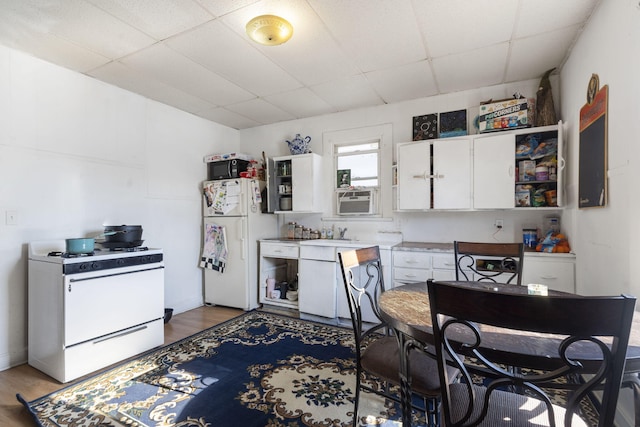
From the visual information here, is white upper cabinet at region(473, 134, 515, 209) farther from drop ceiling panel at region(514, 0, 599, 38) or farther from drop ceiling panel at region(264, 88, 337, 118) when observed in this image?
drop ceiling panel at region(264, 88, 337, 118)

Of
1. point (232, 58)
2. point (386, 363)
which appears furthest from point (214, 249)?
point (386, 363)

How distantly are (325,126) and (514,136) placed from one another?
2.25 m

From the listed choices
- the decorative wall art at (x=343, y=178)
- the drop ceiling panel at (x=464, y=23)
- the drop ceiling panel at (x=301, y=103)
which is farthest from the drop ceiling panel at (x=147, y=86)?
the drop ceiling panel at (x=464, y=23)

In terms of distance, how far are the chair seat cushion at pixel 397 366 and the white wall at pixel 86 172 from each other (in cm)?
222

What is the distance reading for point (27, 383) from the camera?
86.1 inches

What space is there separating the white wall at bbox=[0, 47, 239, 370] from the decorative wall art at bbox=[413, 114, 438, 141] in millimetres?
2861

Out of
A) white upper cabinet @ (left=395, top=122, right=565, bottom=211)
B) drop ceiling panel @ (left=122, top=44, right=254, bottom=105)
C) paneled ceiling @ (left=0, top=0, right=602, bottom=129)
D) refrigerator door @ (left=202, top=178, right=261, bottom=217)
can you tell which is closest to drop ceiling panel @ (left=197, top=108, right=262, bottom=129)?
drop ceiling panel @ (left=122, top=44, right=254, bottom=105)

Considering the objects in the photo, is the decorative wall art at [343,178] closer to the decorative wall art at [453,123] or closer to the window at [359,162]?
the window at [359,162]

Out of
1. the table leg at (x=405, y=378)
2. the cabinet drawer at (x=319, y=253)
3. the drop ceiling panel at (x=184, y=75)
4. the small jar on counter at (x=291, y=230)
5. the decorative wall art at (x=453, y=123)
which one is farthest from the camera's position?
the small jar on counter at (x=291, y=230)

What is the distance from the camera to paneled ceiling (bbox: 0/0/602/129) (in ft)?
6.50

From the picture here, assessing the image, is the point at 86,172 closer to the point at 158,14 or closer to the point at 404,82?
the point at 158,14

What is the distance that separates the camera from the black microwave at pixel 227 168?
395cm

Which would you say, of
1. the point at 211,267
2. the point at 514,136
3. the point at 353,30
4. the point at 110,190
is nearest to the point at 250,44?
the point at 353,30

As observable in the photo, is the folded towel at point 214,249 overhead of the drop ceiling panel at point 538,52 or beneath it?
beneath
